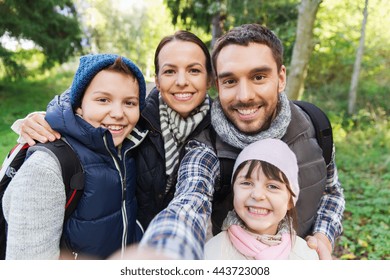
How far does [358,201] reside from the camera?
516 centimetres

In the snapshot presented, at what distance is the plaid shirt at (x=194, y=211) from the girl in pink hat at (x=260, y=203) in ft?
0.58

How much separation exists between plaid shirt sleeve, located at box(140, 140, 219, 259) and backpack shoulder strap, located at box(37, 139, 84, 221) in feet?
1.59

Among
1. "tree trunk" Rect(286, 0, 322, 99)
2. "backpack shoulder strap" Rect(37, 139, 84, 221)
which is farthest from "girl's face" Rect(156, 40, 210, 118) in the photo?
"tree trunk" Rect(286, 0, 322, 99)

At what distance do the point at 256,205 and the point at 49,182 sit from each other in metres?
1.00

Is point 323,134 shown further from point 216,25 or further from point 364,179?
point 216,25

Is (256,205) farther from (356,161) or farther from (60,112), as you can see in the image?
(356,161)

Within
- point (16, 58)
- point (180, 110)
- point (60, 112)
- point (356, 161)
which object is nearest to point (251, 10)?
point (356, 161)

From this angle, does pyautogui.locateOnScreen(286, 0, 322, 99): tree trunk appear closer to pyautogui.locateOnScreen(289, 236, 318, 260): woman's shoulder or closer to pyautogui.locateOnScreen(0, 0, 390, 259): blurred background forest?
pyautogui.locateOnScreen(0, 0, 390, 259): blurred background forest

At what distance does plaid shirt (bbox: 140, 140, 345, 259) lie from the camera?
45.2 inches

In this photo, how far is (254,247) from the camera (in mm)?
1580

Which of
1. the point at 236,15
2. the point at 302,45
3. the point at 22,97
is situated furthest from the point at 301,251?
the point at 22,97

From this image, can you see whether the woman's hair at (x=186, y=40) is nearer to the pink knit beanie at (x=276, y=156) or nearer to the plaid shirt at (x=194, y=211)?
the plaid shirt at (x=194, y=211)
